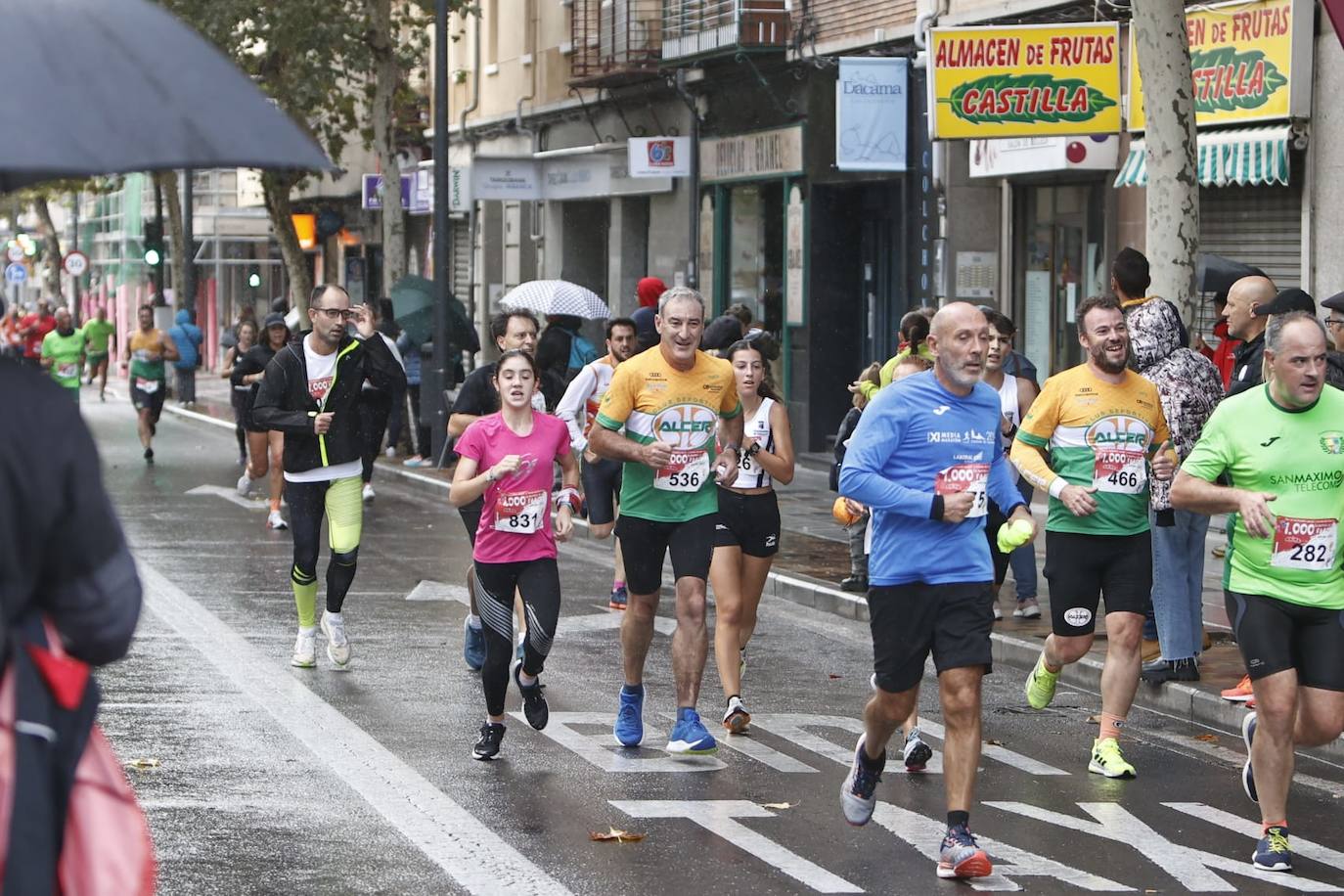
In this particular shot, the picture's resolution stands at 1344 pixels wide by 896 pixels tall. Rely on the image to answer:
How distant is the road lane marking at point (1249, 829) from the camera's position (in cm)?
751

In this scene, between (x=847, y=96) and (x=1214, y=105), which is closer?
(x=1214, y=105)

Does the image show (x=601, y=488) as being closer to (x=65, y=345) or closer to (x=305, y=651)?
(x=305, y=651)

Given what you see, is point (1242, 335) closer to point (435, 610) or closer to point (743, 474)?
point (743, 474)

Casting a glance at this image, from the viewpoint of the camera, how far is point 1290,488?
7426 millimetres

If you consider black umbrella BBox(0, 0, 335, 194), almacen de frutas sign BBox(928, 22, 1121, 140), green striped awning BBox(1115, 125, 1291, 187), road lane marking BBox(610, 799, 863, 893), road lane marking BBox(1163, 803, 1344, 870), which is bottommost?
road lane marking BBox(1163, 803, 1344, 870)

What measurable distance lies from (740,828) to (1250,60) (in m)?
11.6

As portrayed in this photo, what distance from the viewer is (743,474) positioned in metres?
10.1

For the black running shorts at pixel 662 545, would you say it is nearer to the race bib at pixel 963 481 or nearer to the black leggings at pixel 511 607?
the black leggings at pixel 511 607

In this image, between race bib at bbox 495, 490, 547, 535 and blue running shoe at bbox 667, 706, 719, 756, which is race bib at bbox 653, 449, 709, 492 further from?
blue running shoe at bbox 667, 706, 719, 756

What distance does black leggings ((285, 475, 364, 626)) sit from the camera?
11320mm

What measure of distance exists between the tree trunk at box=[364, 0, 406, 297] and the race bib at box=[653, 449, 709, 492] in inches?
850

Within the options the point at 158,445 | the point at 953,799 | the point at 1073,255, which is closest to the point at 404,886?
the point at 953,799

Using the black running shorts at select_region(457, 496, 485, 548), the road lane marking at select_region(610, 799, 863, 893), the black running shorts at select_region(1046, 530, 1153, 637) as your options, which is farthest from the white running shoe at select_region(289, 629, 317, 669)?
the black running shorts at select_region(1046, 530, 1153, 637)

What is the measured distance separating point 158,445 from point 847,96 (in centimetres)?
1179
